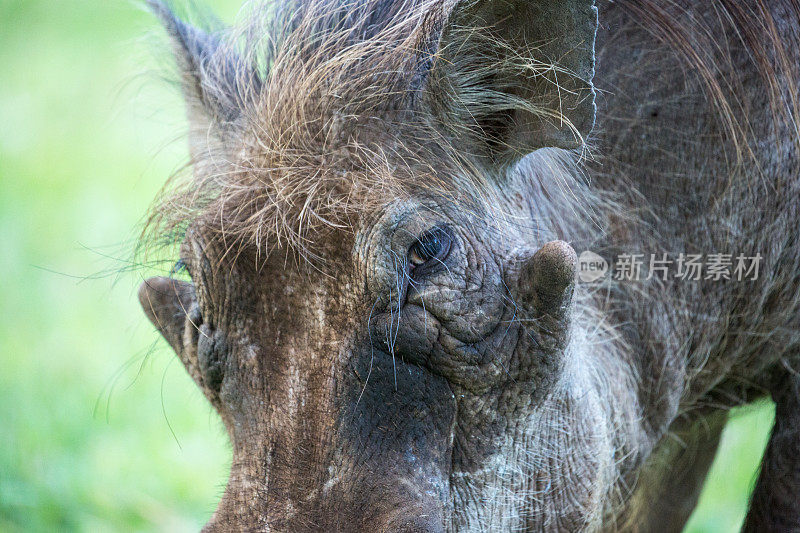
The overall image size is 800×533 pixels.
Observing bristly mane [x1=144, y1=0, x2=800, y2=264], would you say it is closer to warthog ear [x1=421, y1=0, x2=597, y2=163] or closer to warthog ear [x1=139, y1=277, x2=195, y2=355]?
A: warthog ear [x1=421, y1=0, x2=597, y2=163]

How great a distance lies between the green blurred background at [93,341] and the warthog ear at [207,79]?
14 cm

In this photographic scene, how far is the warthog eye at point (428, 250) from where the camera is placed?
209 centimetres

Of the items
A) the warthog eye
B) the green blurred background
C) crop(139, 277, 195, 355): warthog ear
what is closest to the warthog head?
the warthog eye

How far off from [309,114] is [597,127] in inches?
31.9

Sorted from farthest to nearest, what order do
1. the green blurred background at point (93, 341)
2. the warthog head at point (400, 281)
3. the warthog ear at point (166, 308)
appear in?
the green blurred background at point (93, 341)
the warthog ear at point (166, 308)
the warthog head at point (400, 281)

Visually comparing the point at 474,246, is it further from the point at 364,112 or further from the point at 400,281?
the point at 364,112

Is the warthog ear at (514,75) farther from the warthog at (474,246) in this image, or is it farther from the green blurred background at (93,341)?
the green blurred background at (93,341)

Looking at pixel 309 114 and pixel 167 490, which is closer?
pixel 309 114

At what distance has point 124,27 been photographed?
11.1m

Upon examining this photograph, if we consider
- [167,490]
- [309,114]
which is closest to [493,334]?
[309,114]

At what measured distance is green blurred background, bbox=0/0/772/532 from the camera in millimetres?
4148

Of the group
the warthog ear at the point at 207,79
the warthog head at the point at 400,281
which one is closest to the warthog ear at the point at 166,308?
the warthog head at the point at 400,281

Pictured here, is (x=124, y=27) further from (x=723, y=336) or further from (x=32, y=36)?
(x=723, y=336)

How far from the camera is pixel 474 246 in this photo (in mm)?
2143
